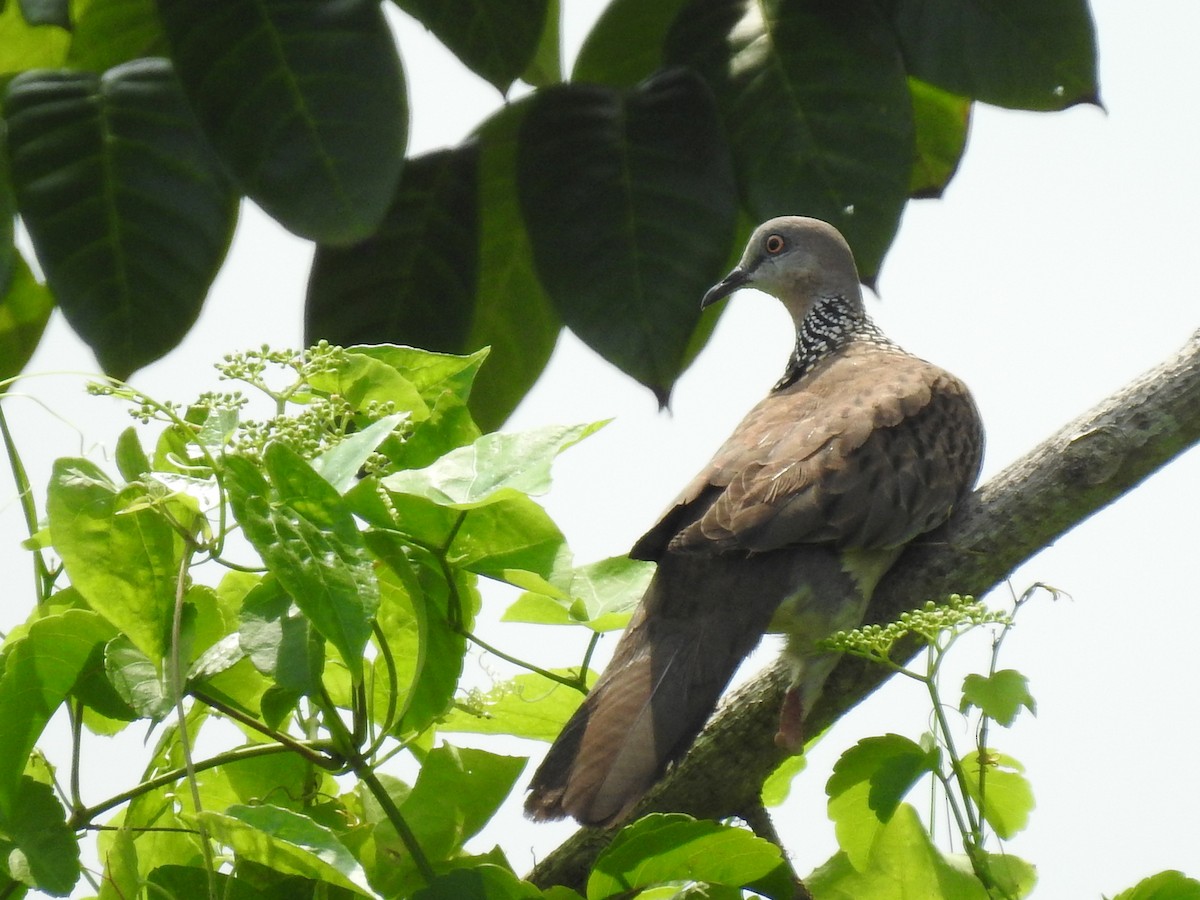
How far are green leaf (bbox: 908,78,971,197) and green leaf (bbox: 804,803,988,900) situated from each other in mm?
918

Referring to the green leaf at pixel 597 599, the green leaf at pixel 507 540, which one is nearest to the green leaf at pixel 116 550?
the green leaf at pixel 507 540

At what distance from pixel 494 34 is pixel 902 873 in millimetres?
1010

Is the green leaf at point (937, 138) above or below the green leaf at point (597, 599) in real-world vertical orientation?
above

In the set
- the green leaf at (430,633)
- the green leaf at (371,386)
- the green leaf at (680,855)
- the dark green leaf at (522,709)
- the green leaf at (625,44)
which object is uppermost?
the green leaf at (625,44)

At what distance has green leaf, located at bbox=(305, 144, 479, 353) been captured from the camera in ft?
5.47

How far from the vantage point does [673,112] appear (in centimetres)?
163

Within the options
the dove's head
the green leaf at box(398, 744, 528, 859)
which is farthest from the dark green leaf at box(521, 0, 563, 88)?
the dove's head

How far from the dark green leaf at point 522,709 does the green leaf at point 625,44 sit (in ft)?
2.59

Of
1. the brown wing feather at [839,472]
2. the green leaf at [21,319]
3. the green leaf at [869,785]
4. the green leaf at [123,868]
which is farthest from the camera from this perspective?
the brown wing feather at [839,472]

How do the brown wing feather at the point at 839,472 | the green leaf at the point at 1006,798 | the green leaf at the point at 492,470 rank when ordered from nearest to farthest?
1. the green leaf at the point at 492,470
2. the green leaf at the point at 1006,798
3. the brown wing feather at the point at 839,472

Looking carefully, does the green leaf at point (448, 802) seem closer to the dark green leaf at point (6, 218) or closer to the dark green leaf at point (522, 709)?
the dark green leaf at point (522, 709)

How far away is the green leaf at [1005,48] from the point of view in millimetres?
1653

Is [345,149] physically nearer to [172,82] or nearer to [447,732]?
[172,82]

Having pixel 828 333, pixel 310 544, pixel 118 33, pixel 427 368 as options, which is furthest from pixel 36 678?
pixel 828 333
